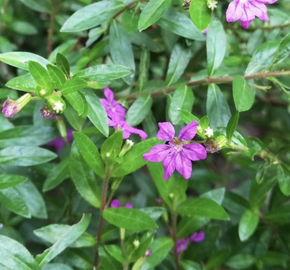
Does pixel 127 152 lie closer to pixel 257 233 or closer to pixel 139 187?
pixel 139 187

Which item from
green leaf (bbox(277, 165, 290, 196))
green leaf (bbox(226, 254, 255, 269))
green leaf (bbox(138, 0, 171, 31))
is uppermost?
green leaf (bbox(138, 0, 171, 31))

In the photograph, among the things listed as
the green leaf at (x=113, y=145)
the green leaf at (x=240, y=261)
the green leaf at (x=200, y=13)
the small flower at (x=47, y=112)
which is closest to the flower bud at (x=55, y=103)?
the small flower at (x=47, y=112)

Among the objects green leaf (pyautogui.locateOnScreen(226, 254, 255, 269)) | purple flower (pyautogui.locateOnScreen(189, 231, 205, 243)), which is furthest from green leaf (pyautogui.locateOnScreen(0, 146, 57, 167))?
green leaf (pyautogui.locateOnScreen(226, 254, 255, 269))

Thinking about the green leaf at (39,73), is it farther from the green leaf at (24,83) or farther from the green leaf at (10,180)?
the green leaf at (10,180)

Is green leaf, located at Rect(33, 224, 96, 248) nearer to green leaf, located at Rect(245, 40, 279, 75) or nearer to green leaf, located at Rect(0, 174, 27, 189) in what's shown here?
green leaf, located at Rect(0, 174, 27, 189)

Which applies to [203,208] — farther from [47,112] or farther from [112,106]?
[47,112]

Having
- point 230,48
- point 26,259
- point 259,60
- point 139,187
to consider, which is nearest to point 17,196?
point 26,259

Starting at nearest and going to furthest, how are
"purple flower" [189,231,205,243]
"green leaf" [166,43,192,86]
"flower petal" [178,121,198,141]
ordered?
"flower petal" [178,121,198,141] → "green leaf" [166,43,192,86] → "purple flower" [189,231,205,243]

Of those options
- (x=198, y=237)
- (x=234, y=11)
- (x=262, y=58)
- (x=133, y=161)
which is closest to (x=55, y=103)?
(x=133, y=161)
